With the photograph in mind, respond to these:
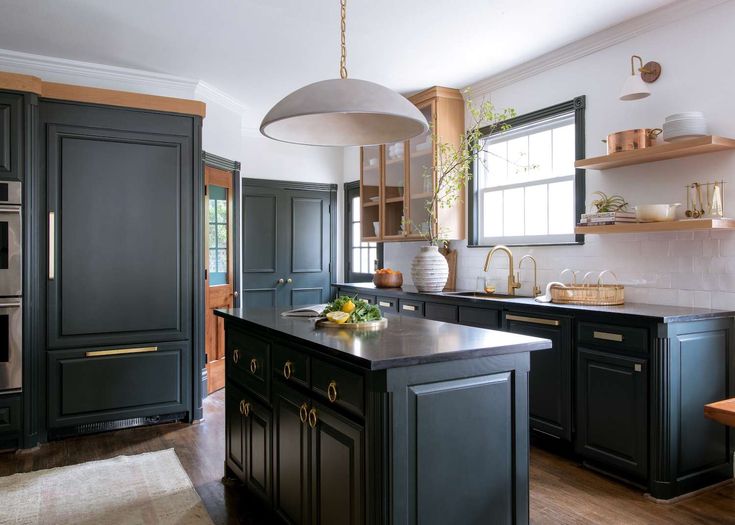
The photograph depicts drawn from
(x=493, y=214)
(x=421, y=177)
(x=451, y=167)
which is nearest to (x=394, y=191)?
(x=421, y=177)

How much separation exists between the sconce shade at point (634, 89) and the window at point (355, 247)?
147 inches

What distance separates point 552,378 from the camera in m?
3.56

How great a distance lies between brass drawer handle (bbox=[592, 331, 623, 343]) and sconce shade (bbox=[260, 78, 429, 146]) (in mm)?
1586

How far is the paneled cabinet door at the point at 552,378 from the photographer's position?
3.46m

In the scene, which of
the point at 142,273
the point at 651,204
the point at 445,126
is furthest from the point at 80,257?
the point at 651,204

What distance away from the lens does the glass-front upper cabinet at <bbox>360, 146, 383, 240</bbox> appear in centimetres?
580

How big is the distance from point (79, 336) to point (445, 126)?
342cm

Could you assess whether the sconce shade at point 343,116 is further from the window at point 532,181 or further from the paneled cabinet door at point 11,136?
the paneled cabinet door at point 11,136

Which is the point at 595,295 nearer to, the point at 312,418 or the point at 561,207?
the point at 561,207

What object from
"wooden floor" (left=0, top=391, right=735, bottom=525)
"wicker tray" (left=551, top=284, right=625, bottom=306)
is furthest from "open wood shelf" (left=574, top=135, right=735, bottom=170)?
"wooden floor" (left=0, top=391, right=735, bottom=525)

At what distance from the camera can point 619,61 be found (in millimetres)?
3838

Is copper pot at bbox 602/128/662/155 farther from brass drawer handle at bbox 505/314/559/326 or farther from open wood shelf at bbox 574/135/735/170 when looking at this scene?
brass drawer handle at bbox 505/314/559/326

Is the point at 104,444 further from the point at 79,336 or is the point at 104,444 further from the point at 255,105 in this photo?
the point at 255,105

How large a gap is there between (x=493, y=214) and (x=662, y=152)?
1.79 meters
